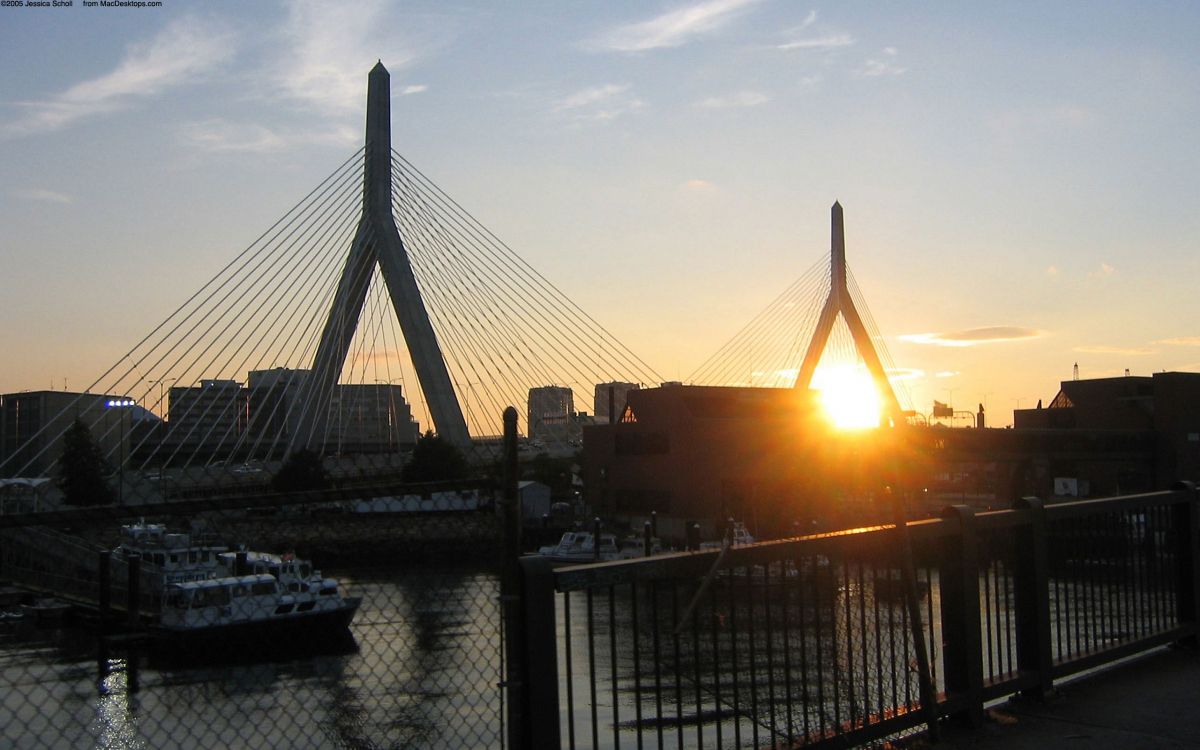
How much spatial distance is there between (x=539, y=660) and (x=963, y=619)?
8.29 feet

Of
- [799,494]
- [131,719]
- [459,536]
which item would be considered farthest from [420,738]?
[799,494]

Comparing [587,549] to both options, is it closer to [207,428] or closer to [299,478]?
[299,478]

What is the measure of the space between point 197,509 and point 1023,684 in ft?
13.6

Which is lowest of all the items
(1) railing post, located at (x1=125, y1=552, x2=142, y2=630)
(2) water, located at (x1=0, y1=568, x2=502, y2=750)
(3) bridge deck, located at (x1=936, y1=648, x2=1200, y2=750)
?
(2) water, located at (x1=0, y1=568, x2=502, y2=750)

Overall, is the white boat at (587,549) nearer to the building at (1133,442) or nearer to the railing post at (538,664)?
the building at (1133,442)

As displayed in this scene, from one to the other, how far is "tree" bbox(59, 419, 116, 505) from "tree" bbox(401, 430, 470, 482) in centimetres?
717

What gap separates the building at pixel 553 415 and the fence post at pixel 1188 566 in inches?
1253

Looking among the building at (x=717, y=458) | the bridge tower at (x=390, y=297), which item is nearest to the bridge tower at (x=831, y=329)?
the building at (x=717, y=458)

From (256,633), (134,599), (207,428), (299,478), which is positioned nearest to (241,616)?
(256,633)

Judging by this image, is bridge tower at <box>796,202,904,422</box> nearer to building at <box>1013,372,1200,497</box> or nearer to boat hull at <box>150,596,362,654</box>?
building at <box>1013,372,1200,497</box>

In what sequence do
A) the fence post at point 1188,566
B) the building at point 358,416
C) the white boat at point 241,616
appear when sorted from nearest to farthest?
the fence post at point 1188,566, the white boat at point 241,616, the building at point 358,416

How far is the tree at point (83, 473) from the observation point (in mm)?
24756

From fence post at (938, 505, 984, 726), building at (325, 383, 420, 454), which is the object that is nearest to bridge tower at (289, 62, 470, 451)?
fence post at (938, 505, 984, 726)

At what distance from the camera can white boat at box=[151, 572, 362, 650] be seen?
12.9m
